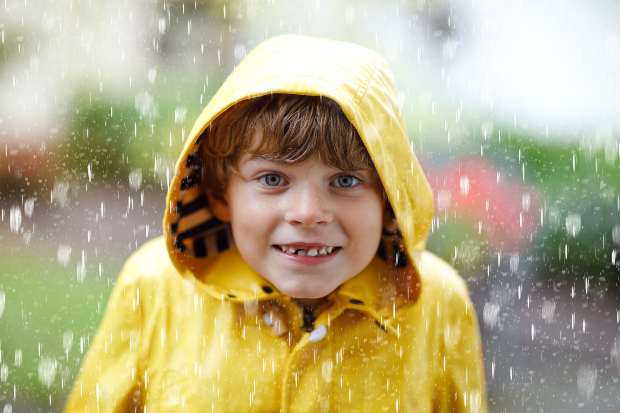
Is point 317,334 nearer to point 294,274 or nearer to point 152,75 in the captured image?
point 294,274

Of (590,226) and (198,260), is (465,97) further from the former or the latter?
(198,260)

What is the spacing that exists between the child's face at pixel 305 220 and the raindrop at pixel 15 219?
303 cm

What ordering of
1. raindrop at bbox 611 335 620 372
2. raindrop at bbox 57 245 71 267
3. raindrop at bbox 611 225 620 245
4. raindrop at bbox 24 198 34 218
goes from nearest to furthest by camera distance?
raindrop at bbox 611 335 620 372
raindrop at bbox 611 225 620 245
raindrop at bbox 57 245 71 267
raindrop at bbox 24 198 34 218

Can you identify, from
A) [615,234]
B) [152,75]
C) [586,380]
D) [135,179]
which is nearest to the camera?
[586,380]

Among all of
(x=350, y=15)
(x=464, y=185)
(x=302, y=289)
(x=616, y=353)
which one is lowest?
(x=616, y=353)

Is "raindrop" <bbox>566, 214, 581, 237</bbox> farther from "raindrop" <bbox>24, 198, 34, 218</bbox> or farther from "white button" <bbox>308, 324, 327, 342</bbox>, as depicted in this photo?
"raindrop" <bbox>24, 198, 34, 218</bbox>

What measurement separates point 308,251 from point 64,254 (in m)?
2.79

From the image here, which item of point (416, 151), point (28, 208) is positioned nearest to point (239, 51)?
point (416, 151)

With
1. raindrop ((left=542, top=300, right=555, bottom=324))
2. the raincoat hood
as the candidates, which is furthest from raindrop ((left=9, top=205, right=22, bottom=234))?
raindrop ((left=542, top=300, right=555, bottom=324))

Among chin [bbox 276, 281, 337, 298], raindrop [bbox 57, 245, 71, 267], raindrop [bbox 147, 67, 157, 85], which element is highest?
raindrop [bbox 147, 67, 157, 85]

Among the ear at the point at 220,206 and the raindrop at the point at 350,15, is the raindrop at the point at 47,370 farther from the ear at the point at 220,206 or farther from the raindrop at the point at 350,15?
the raindrop at the point at 350,15

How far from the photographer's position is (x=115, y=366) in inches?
49.1

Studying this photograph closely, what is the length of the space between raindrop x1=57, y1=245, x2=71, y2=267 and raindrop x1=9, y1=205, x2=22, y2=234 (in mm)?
409

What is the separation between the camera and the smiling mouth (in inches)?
43.4
